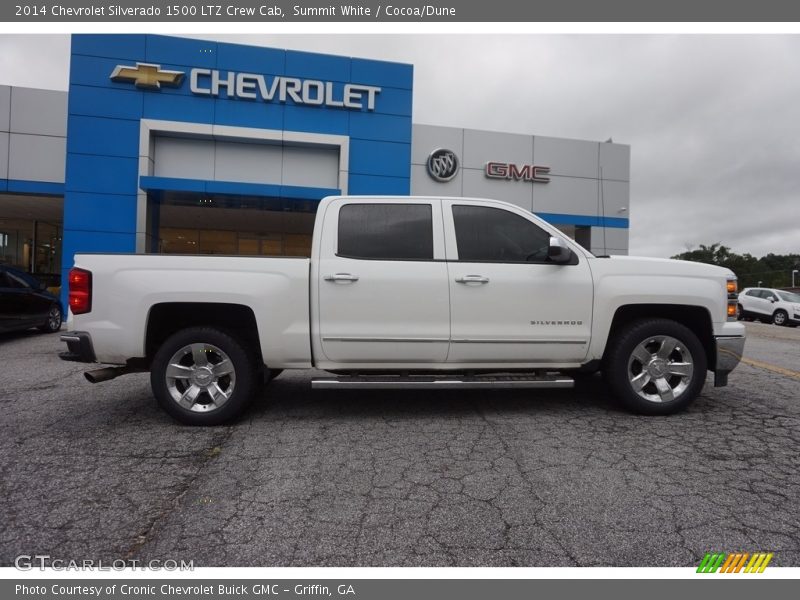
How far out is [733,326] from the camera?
3912mm

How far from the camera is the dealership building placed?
13.0m

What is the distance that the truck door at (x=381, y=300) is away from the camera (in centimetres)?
359

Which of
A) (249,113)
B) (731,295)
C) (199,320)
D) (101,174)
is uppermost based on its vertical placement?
(249,113)

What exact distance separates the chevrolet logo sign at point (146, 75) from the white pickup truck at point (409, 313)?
41.3ft

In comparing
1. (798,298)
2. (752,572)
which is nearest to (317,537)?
(752,572)

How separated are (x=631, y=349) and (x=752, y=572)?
2.12 metres

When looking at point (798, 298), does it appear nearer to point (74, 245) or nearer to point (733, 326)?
point (733, 326)

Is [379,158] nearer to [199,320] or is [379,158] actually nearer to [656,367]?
[199,320]

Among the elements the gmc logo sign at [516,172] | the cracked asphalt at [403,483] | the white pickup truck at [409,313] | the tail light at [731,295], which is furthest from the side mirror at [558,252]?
the gmc logo sign at [516,172]

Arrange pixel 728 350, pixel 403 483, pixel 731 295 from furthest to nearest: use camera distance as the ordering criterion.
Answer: pixel 731 295 < pixel 728 350 < pixel 403 483

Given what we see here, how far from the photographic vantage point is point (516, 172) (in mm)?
16172

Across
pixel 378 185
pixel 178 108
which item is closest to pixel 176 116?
pixel 178 108

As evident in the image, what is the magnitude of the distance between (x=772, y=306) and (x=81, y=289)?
2341 cm

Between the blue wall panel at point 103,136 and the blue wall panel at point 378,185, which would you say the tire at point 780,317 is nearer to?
the blue wall panel at point 378,185
